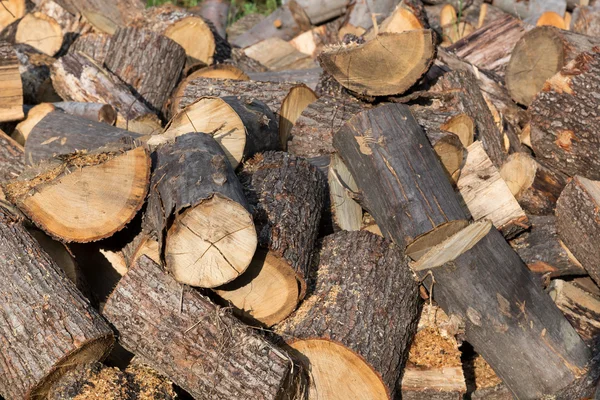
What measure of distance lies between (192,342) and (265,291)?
1.49 feet

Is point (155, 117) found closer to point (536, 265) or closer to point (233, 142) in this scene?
point (233, 142)

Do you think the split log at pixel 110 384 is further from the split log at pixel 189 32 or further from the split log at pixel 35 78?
the split log at pixel 189 32

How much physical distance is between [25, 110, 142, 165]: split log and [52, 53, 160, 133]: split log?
2.59 feet

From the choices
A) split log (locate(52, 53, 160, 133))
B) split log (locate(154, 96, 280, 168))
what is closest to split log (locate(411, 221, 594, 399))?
split log (locate(154, 96, 280, 168))

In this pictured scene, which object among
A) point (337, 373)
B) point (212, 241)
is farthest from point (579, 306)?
point (212, 241)

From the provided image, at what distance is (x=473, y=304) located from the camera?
3.33 metres

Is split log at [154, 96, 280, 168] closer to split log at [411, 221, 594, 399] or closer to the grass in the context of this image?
split log at [411, 221, 594, 399]

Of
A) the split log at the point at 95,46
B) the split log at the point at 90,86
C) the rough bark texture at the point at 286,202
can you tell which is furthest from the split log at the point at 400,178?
the split log at the point at 95,46

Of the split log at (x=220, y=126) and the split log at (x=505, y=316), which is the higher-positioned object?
the split log at (x=220, y=126)

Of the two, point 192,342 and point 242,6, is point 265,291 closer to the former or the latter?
point 192,342

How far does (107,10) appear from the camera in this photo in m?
7.11

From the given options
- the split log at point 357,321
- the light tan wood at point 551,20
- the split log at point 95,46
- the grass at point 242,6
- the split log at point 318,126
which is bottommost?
the grass at point 242,6

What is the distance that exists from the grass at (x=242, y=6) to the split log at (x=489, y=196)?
5463mm

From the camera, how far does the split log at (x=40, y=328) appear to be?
9.56ft
